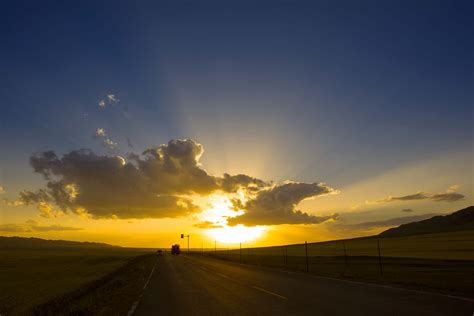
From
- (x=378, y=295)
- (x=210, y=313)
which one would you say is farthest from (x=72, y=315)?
(x=378, y=295)

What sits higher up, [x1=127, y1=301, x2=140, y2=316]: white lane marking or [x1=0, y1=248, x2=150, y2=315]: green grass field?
[x1=127, y1=301, x2=140, y2=316]: white lane marking

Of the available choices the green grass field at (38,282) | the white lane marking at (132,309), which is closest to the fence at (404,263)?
the white lane marking at (132,309)

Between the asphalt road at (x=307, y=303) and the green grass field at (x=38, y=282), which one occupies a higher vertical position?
the asphalt road at (x=307, y=303)

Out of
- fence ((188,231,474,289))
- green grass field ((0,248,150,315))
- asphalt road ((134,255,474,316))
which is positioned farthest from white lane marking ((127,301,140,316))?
fence ((188,231,474,289))

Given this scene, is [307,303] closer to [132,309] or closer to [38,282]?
[132,309]

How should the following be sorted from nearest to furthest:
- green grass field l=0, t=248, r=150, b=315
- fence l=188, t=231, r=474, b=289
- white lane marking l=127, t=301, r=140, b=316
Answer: white lane marking l=127, t=301, r=140, b=316 → green grass field l=0, t=248, r=150, b=315 → fence l=188, t=231, r=474, b=289

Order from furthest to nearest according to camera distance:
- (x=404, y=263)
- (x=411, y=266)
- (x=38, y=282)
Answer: (x=404, y=263), (x=411, y=266), (x=38, y=282)

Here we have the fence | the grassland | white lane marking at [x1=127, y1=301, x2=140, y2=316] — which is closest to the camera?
white lane marking at [x1=127, y1=301, x2=140, y2=316]

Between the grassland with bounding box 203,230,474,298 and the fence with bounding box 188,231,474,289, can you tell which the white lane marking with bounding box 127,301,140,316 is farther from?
the fence with bounding box 188,231,474,289

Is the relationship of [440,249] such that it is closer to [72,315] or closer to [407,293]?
[407,293]

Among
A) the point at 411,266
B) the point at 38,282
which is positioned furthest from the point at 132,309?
the point at 411,266

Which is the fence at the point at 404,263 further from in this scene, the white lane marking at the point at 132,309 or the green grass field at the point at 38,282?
the green grass field at the point at 38,282

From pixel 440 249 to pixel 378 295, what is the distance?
2323 inches

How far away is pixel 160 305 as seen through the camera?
1309cm
